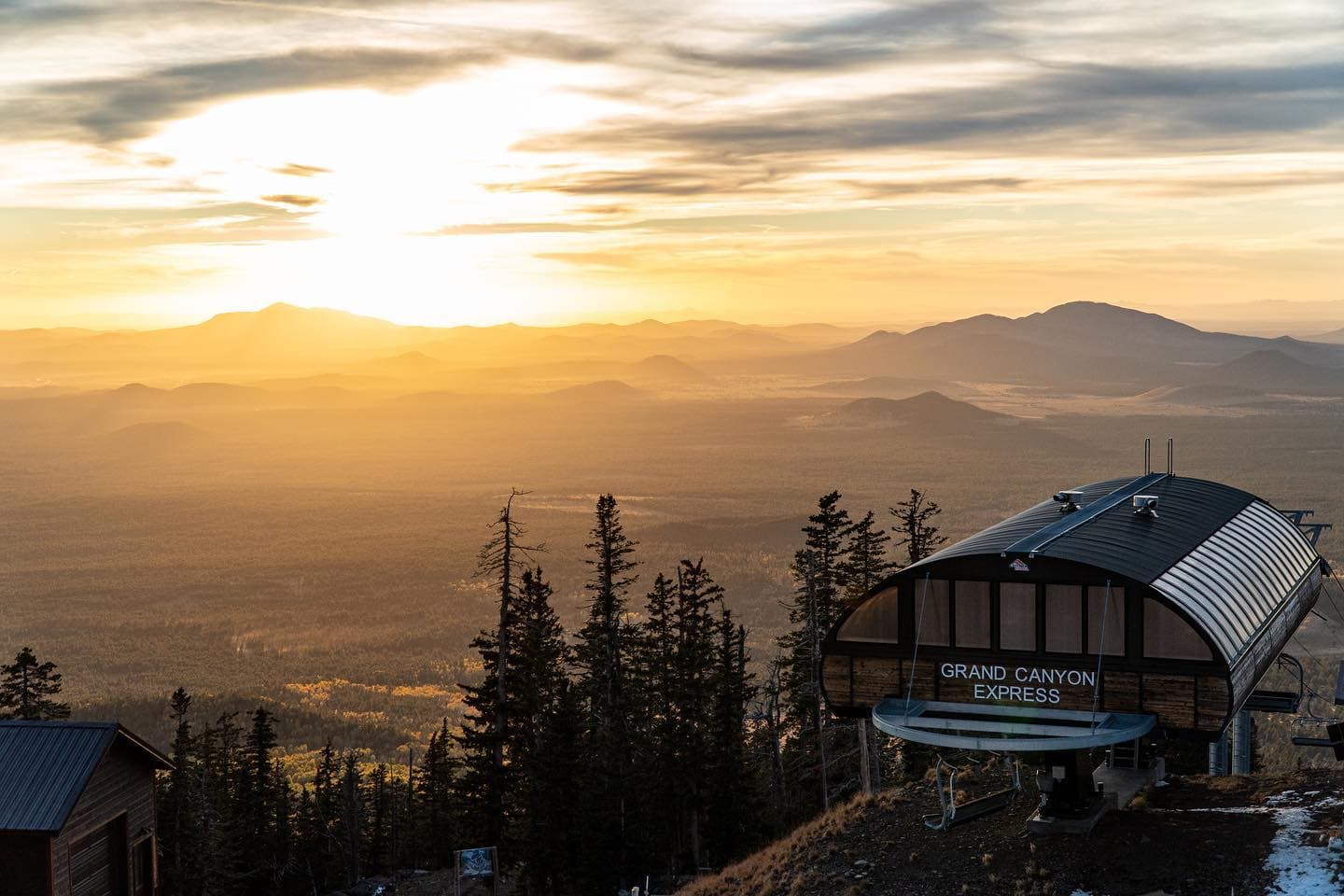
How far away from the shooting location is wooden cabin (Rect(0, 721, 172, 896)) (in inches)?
1221

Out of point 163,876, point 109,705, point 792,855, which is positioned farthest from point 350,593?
point 792,855

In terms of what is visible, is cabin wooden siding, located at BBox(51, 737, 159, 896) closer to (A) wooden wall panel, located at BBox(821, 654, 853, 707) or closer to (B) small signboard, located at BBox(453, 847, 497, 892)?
(B) small signboard, located at BBox(453, 847, 497, 892)

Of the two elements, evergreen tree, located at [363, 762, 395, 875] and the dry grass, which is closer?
the dry grass

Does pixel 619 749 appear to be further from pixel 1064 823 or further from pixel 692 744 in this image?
pixel 1064 823

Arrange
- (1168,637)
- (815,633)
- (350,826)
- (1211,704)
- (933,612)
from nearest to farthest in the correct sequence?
1. (1211,704)
2. (1168,637)
3. (933,612)
4. (815,633)
5. (350,826)

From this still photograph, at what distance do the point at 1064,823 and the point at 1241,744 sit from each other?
497 inches

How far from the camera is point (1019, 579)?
26.6m

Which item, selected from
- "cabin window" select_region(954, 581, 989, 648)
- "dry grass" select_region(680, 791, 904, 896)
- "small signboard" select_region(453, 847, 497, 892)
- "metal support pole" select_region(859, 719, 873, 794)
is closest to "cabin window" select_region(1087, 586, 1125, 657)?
"cabin window" select_region(954, 581, 989, 648)

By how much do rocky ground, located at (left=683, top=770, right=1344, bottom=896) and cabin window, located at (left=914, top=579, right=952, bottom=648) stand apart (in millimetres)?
4147

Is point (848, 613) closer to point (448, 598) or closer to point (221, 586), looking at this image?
point (448, 598)

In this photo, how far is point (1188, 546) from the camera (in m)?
29.8

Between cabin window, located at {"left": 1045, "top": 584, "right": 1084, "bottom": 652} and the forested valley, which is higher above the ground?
cabin window, located at {"left": 1045, "top": 584, "right": 1084, "bottom": 652}

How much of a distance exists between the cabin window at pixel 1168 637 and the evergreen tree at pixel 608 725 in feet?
66.7

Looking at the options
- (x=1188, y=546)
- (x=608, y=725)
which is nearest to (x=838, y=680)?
(x=1188, y=546)
